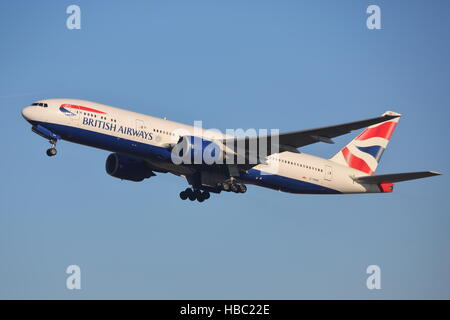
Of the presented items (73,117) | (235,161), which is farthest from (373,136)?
(73,117)

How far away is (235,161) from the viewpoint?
5272cm

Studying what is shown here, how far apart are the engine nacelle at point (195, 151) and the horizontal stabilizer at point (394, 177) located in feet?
40.0

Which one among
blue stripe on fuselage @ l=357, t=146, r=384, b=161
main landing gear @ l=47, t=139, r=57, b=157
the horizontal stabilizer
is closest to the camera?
main landing gear @ l=47, t=139, r=57, b=157

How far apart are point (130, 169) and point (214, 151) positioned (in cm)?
807

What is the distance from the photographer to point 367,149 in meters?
61.6

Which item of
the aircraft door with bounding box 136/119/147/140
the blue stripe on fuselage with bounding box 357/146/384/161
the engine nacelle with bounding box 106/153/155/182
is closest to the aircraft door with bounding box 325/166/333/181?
the blue stripe on fuselage with bounding box 357/146/384/161

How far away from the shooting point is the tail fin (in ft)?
197

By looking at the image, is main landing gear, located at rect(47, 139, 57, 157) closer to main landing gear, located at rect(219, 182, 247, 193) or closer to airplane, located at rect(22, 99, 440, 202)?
airplane, located at rect(22, 99, 440, 202)

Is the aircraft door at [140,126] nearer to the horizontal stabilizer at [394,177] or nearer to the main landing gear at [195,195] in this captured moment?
the main landing gear at [195,195]

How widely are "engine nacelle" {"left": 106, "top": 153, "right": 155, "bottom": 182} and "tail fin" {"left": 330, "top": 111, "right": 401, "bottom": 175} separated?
14085mm

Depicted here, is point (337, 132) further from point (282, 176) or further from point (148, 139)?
point (148, 139)

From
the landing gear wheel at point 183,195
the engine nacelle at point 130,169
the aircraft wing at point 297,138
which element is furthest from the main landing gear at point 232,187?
the engine nacelle at point 130,169

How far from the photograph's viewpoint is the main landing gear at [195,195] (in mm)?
58094

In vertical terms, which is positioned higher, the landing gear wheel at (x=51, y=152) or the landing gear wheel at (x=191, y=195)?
the landing gear wheel at (x=51, y=152)
